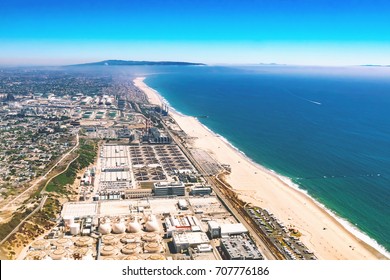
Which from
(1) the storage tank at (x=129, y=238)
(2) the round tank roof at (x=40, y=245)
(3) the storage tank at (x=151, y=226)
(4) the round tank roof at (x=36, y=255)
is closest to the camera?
(4) the round tank roof at (x=36, y=255)

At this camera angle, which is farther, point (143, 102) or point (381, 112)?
point (143, 102)

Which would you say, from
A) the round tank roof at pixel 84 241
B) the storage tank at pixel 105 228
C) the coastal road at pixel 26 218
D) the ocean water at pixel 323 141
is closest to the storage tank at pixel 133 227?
the storage tank at pixel 105 228

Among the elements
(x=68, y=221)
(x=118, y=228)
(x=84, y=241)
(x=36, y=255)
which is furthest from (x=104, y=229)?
(x=36, y=255)

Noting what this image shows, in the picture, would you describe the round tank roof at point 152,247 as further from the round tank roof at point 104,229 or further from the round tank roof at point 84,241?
the round tank roof at point 84,241

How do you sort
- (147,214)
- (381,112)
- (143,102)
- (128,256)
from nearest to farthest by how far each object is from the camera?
1. (128,256)
2. (147,214)
3. (381,112)
4. (143,102)

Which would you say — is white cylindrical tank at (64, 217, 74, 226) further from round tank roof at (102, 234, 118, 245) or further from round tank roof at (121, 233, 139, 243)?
round tank roof at (121, 233, 139, 243)

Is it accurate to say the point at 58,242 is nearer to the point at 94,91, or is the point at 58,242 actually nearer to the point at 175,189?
the point at 175,189

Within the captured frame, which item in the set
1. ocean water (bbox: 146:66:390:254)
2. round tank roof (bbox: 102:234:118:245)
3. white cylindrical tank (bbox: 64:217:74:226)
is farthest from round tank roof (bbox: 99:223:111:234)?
ocean water (bbox: 146:66:390:254)
